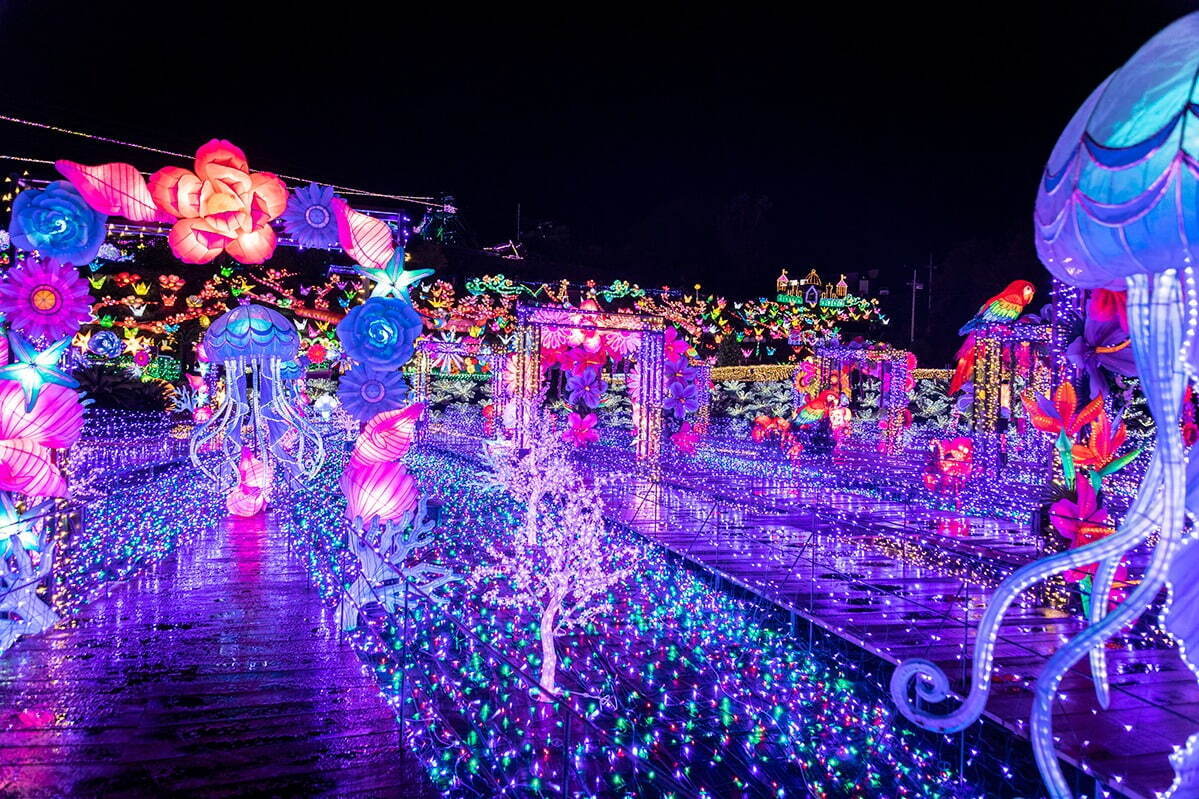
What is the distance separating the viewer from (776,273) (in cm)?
3691

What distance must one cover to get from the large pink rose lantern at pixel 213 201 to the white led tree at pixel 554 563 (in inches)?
124

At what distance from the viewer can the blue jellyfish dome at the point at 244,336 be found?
30.2ft

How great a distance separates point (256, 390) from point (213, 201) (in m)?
5.08

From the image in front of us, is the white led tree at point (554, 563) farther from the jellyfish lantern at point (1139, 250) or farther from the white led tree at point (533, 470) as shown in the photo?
the jellyfish lantern at point (1139, 250)

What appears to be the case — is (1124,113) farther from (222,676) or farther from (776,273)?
(776,273)

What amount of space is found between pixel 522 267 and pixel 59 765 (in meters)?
25.3

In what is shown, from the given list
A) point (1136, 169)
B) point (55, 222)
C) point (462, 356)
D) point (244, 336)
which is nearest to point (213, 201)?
point (55, 222)

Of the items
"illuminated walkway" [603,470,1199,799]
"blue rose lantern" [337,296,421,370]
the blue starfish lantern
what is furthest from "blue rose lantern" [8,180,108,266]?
"illuminated walkway" [603,470,1199,799]

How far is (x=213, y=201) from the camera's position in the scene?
5559mm

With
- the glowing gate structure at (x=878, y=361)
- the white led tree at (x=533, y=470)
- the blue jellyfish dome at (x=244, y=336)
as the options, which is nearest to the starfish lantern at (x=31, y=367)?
the blue jellyfish dome at (x=244, y=336)

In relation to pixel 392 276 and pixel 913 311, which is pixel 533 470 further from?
pixel 913 311

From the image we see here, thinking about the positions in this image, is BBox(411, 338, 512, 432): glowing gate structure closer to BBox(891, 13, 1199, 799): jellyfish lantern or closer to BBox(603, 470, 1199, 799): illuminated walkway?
BBox(603, 470, 1199, 799): illuminated walkway

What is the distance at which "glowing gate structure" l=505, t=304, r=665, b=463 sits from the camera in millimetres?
15703

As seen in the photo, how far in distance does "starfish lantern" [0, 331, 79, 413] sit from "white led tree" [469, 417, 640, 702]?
11.3ft
